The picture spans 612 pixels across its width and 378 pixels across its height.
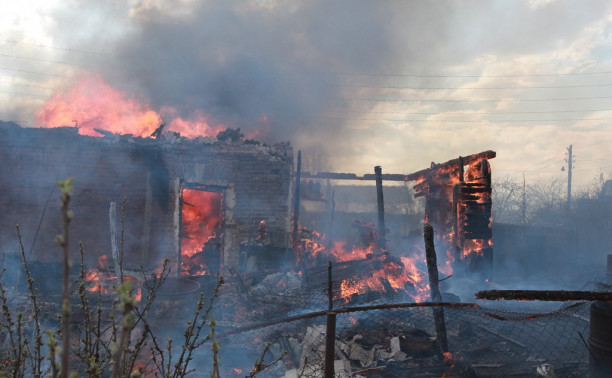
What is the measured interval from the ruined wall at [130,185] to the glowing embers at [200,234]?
24.2 inches

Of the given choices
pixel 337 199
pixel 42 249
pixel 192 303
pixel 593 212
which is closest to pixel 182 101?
pixel 42 249

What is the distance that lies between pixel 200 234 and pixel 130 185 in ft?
11.4

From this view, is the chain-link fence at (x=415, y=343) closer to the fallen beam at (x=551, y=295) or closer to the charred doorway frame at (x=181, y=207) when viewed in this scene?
the fallen beam at (x=551, y=295)

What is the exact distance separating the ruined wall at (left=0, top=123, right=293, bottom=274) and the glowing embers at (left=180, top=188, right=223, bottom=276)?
0.61 m

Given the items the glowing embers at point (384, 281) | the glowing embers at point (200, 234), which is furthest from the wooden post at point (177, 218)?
the glowing embers at point (384, 281)

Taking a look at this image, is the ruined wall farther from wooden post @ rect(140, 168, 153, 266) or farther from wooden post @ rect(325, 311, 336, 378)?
wooden post @ rect(325, 311, 336, 378)

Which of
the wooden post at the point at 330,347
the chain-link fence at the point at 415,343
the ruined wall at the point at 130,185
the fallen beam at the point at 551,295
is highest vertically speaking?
the ruined wall at the point at 130,185

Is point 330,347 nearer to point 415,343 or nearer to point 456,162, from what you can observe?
point 415,343

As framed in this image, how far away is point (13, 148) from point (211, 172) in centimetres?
570

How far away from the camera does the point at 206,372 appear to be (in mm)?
6246

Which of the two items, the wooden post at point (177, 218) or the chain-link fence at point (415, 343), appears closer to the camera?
the chain-link fence at point (415, 343)

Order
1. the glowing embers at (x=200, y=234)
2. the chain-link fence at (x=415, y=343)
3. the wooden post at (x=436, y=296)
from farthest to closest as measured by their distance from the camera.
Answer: the glowing embers at (x=200, y=234) < the chain-link fence at (x=415, y=343) < the wooden post at (x=436, y=296)

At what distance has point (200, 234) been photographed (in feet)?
46.8

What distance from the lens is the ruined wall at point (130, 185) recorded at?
1116 cm
